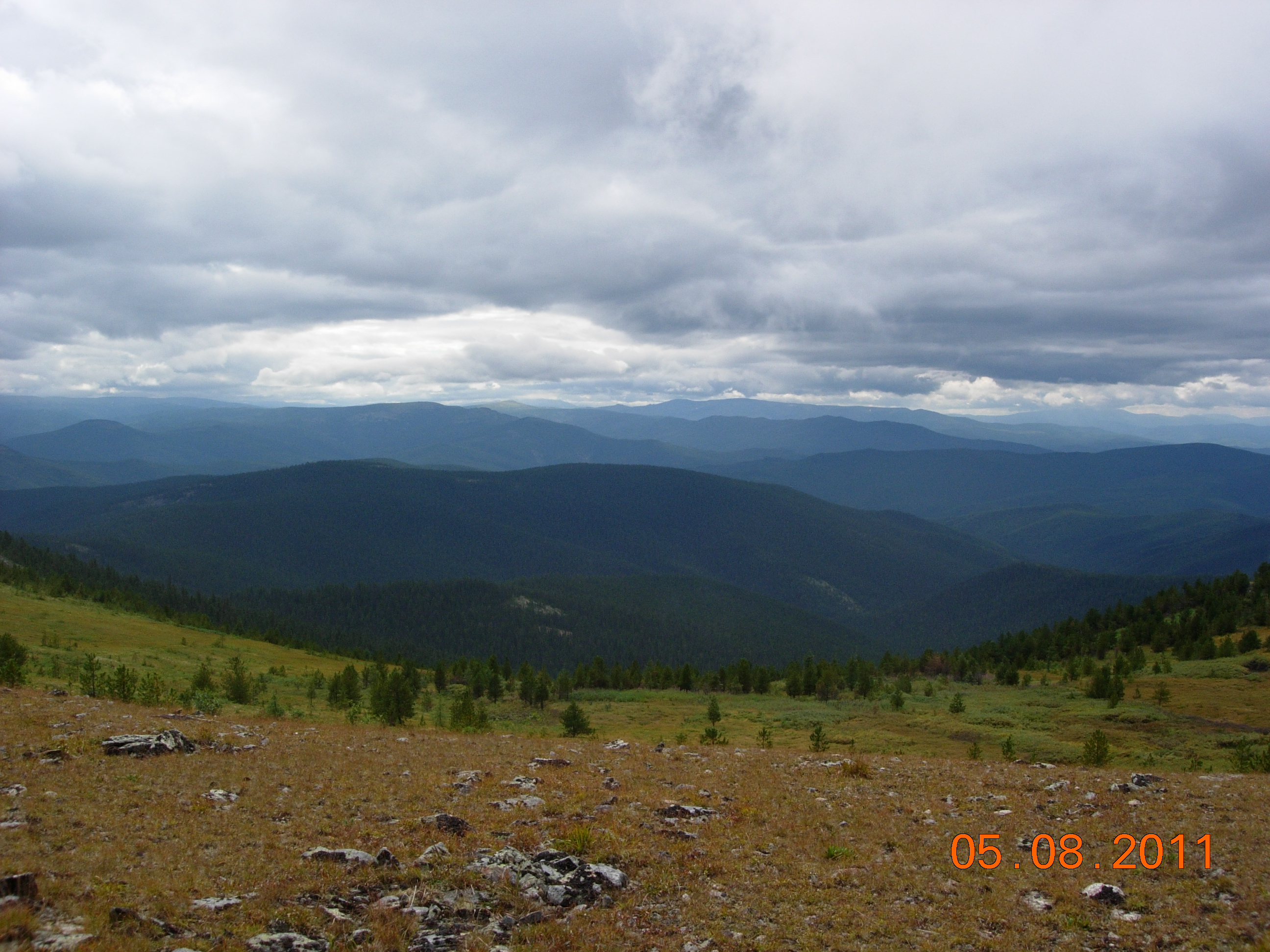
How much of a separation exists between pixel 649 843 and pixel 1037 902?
27.4 ft

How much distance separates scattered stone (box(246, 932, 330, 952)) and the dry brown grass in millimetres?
244

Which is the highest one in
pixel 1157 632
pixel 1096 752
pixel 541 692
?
pixel 1096 752

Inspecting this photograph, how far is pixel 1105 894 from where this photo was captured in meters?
12.5

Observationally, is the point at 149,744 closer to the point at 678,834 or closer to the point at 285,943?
the point at 285,943

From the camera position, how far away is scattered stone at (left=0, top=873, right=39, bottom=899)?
9.34m

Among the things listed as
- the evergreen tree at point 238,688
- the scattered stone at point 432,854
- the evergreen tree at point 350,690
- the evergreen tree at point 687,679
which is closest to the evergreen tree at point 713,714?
the evergreen tree at point 350,690

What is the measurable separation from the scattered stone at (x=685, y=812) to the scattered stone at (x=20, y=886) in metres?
13.1

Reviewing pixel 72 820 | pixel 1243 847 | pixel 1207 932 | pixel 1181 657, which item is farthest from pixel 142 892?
pixel 1181 657

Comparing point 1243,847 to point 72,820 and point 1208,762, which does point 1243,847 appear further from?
point 72,820

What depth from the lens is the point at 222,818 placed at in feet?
49.1

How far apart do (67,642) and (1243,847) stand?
78.2 metres

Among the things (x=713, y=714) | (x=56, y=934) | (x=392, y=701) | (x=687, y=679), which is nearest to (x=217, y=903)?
(x=56, y=934)

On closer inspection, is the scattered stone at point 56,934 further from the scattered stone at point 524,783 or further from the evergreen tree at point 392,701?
the evergreen tree at point 392,701

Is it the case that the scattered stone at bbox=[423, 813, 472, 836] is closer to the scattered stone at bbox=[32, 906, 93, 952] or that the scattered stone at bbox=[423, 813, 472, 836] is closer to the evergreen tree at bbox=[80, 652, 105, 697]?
the scattered stone at bbox=[32, 906, 93, 952]
